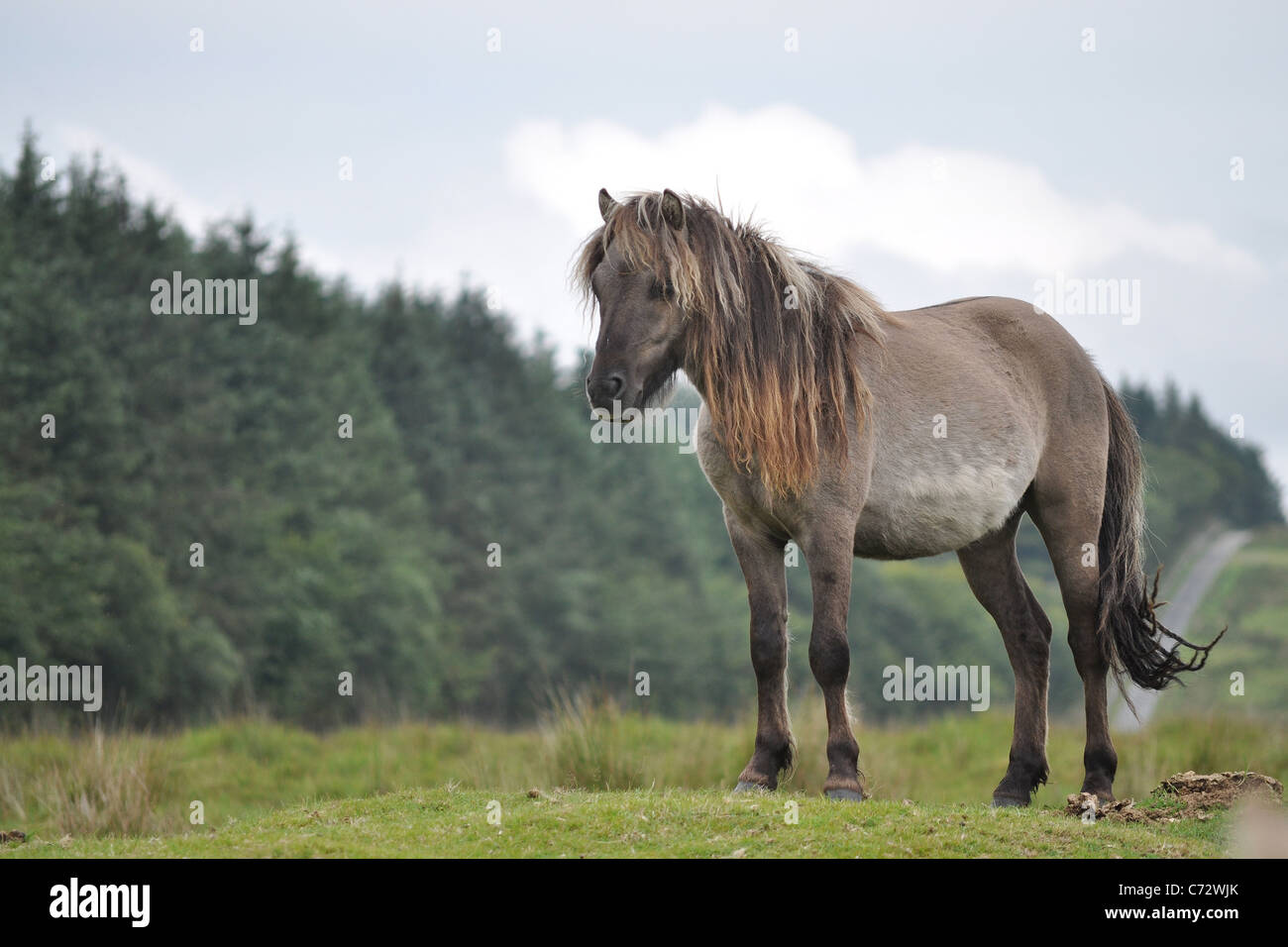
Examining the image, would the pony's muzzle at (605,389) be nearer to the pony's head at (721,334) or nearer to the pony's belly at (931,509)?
the pony's head at (721,334)

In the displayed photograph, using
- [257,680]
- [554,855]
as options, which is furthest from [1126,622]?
[257,680]

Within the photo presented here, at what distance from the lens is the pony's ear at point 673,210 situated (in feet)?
25.1

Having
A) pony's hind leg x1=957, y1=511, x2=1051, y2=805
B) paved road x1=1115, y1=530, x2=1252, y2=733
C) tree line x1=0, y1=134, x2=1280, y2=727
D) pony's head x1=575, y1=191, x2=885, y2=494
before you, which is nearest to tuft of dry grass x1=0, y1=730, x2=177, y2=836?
tree line x1=0, y1=134, x2=1280, y2=727

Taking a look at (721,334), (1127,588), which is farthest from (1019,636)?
(721,334)

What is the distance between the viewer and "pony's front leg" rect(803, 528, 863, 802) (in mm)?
7527

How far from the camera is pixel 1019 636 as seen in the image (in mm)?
9180

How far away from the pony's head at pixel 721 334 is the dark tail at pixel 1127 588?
8.73 feet

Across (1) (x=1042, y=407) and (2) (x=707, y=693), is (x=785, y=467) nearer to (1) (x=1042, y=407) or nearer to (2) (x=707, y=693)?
(1) (x=1042, y=407)

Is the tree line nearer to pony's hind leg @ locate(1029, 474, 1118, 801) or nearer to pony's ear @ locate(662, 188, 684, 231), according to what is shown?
pony's hind leg @ locate(1029, 474, 1118, 801)

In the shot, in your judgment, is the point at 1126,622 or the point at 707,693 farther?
the point at 707,693

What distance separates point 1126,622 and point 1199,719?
887 cm

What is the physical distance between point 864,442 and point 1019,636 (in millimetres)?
2359

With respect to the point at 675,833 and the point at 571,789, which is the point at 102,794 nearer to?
the point at 571,789

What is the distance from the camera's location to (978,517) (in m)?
8.45
